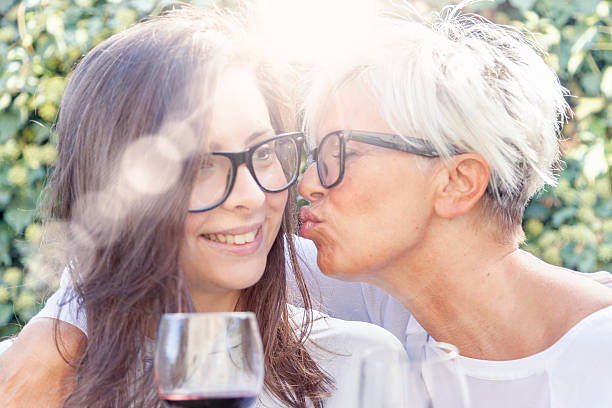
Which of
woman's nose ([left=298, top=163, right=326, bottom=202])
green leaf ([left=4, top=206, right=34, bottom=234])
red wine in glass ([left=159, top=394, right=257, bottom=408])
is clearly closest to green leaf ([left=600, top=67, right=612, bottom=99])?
woman's nose ([left=298, top=163, right=326, bottom=202])

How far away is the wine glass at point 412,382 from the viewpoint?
132 cm

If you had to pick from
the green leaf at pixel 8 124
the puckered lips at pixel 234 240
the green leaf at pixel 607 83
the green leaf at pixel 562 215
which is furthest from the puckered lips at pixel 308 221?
the green leaf at pixel 8 124

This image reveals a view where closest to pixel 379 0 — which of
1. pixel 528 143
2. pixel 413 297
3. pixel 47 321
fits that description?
pixel 528 143

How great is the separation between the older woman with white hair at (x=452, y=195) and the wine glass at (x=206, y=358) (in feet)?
3.75

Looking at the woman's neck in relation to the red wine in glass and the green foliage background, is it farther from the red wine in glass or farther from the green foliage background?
the red wine in glass

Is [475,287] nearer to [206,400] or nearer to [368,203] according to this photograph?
[368,203]

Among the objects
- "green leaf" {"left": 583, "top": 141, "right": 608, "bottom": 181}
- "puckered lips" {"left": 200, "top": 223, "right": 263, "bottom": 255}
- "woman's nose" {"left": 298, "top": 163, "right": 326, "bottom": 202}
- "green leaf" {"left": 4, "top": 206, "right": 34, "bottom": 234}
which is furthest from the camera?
"green leaf" {"left": 4, "top": 206, "right": 34, "bottom": 234}

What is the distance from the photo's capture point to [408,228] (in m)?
2.60

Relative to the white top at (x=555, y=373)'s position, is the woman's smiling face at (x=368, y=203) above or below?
above

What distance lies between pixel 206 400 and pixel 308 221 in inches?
50.7

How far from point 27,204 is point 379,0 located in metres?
2.35

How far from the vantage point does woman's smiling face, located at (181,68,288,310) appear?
2240 mm

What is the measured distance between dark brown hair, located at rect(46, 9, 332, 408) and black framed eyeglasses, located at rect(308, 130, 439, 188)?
0.40 meters

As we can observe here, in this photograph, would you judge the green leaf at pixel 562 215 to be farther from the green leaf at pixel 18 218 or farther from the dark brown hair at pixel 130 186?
the green leaf at pixel 18 218
